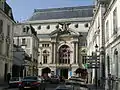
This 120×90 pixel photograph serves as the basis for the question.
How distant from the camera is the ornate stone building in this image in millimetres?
92250

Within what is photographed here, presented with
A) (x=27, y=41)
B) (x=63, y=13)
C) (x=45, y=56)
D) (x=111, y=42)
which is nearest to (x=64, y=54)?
(x=45, y=56)

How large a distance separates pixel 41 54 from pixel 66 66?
9.90 m

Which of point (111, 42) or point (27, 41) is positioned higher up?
point (27, 41)

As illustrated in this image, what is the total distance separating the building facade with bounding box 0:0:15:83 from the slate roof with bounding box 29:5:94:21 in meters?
53.4

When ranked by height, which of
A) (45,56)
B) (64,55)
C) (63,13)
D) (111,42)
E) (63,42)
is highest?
(63,13)

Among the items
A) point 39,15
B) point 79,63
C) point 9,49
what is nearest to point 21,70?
point 9,49

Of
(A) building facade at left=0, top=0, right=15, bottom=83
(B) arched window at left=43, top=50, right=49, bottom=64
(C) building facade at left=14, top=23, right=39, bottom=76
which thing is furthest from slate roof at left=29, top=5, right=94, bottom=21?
(A) building facade at left=0, top=0, right=15, bottom=83

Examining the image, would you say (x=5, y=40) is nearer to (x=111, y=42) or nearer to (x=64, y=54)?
(x=111, y=42)

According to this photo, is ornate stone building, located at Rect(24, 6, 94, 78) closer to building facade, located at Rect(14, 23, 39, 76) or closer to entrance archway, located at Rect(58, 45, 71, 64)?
entrance archway, located at Rect(58, 45, 71, 64)

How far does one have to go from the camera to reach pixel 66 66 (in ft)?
301

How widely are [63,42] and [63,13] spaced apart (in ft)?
44.0

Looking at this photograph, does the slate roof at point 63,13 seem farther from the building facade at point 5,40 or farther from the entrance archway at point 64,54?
the building facade at point 5,40

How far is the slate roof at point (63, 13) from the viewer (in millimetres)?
99156

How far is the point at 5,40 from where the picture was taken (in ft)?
143
